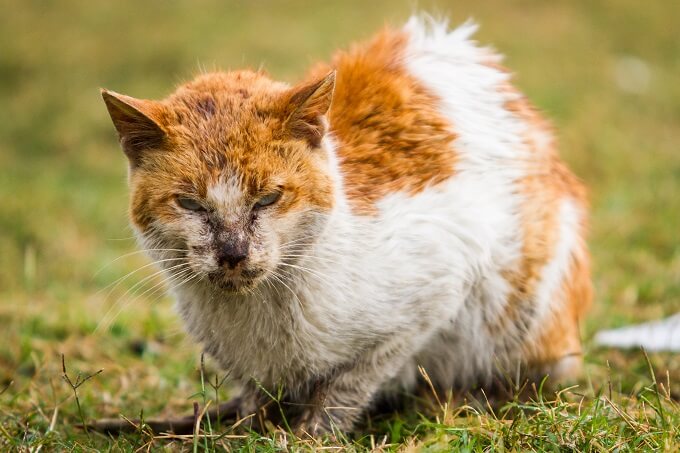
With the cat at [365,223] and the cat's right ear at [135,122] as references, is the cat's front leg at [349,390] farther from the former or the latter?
the cat's right ear at [135,122]

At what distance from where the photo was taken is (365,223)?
2.78 metres

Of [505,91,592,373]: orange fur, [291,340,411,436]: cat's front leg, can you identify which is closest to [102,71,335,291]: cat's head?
[291,340,411,436]: cat's front leg

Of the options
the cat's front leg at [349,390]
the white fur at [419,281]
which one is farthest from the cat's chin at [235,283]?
the cat's front leg at [349,390]

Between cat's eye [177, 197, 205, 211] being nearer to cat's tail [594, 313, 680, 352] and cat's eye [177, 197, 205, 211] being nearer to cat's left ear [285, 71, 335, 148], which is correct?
cat's left ear [285, 71, 335, 148]

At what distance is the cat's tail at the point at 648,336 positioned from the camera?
3.44 metres

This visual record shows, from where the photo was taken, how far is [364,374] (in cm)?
286

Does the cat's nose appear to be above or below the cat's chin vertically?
above

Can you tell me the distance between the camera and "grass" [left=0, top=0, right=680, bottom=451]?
2635 mm

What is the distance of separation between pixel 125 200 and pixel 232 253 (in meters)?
4.29

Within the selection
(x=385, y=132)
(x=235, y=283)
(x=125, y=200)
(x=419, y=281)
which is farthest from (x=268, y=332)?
(x=125, y=200)

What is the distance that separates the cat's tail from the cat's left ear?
179 centimetres

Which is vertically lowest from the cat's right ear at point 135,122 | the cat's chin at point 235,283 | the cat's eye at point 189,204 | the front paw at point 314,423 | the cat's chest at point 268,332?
the front paw at point 314,423

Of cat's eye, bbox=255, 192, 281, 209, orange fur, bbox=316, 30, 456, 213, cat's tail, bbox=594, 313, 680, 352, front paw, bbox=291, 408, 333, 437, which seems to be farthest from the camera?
cat's tail, bbox=594, 313, 680, 352

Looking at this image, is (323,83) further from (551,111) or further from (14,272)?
(551,111)
